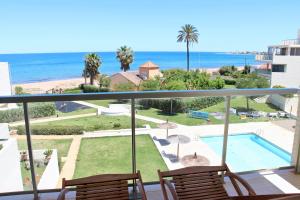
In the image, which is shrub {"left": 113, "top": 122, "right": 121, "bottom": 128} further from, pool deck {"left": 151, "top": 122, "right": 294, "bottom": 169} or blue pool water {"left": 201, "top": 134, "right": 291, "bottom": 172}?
blue pool water {"left": 201, "top": 134, "right": 291, "bottom": 172}

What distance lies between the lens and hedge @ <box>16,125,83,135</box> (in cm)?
240

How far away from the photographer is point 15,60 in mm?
54469

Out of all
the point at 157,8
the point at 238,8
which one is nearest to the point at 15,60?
the point at 157,8

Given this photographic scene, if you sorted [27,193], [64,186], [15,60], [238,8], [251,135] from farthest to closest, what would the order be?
1. [15,60]
2. [238,8]
3. [251,135]
4. [27,193]
5. [64,186]

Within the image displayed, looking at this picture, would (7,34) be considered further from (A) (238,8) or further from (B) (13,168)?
(B) (13,168)

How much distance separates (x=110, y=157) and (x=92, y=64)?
28.5m

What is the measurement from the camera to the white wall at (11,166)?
246 cm

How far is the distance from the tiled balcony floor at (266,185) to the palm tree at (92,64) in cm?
2796

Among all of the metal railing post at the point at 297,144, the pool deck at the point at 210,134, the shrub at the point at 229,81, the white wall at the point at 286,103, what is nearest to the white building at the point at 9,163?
the pool deck at the point at 210,134

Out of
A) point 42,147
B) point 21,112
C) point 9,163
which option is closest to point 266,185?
point 42,147

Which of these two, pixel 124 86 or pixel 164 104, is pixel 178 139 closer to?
pixel 164 104

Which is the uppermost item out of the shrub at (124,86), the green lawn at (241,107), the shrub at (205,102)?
the shrub at (205,102)

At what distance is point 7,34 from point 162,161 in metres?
47.8

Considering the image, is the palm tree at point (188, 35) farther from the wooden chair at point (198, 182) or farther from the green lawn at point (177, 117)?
the wooden chair at point (198, 182)
